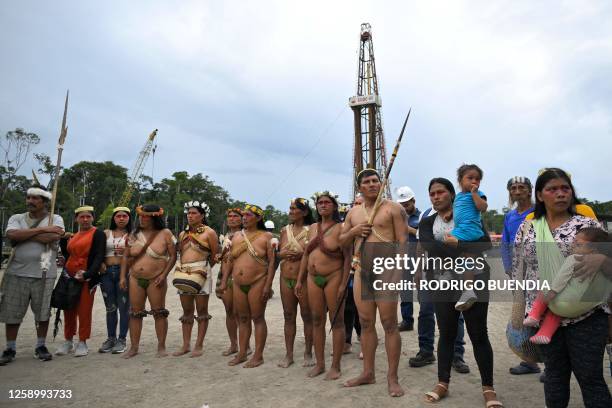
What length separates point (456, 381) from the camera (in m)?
4.41

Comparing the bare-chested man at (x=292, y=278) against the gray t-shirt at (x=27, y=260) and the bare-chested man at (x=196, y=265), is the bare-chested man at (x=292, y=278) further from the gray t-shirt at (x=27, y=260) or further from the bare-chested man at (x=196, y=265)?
the gray t-shirt at (x=27, y=260)

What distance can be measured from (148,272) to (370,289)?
3291mm

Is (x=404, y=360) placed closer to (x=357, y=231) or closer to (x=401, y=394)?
(x=401, y=394)

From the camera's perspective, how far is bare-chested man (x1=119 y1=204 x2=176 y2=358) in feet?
18.9

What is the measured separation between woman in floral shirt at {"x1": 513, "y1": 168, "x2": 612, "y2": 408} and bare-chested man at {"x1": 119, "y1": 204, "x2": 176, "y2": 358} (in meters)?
4.59

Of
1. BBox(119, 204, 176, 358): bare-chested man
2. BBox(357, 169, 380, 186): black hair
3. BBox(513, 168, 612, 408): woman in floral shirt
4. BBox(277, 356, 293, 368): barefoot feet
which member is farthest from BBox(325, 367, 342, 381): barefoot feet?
BBox(119, 204, 176, 358): bare-chested man

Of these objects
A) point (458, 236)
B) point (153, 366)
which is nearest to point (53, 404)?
point (153, 366)

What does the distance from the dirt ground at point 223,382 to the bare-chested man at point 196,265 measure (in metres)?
0.35

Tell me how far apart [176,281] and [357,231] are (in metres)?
2.81

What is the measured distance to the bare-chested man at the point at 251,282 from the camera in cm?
524

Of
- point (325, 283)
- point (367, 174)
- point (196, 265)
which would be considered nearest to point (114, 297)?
point (196, 265)

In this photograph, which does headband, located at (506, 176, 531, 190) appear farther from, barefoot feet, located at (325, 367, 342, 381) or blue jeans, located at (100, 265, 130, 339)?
blue jeans, located at (100, 265, 130, 339)

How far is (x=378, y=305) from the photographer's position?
415 cm

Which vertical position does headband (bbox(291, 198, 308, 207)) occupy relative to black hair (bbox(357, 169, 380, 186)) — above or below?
below
